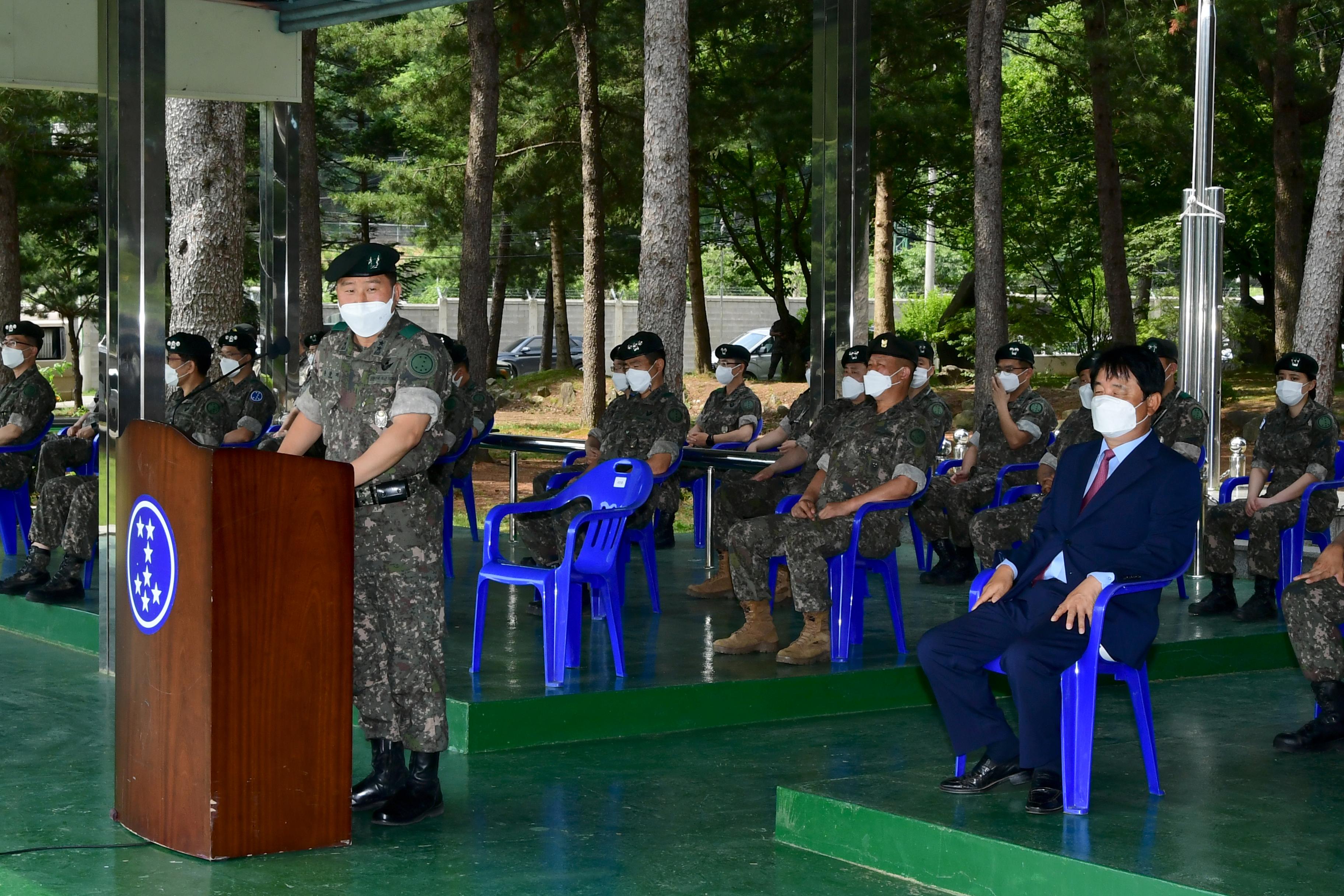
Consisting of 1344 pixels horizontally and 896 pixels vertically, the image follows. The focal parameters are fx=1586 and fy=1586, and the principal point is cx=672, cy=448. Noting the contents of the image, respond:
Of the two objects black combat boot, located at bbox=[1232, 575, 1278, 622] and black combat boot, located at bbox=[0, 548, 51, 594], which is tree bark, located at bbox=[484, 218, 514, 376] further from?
black combat boot, located at bbox=[1232, 575, 1278, 622]

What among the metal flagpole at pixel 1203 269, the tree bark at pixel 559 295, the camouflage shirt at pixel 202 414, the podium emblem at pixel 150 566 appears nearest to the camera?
the podium emblem at pixel 150 566

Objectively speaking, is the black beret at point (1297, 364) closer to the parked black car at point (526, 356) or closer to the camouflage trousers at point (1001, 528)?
the camouflage trousers at point (1001, 528)

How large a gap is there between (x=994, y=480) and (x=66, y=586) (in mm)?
4878

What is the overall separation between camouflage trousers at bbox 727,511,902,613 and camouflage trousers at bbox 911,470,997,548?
A: 90.7 inches

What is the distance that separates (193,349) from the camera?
7.90 m

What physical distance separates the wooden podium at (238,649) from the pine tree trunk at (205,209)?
612 cm

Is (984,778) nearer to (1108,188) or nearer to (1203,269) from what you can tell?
(1203,269)

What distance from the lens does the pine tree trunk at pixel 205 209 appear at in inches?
395

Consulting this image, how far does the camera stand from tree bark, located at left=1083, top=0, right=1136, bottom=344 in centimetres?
1906

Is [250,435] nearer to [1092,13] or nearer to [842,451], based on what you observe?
[842,451]

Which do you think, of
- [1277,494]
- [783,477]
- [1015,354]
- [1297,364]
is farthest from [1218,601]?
[783,477]

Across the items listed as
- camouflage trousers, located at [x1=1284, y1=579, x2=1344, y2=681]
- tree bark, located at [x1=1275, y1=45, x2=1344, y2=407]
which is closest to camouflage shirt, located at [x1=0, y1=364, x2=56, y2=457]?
camouflage trousers, located at [x1=1284, y1=579, x2=1344, y2=681]

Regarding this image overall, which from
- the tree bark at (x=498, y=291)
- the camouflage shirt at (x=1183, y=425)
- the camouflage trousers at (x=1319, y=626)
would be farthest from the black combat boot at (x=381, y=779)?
the tree bark at (x=498, y=291)

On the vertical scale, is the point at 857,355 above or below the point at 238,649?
above
